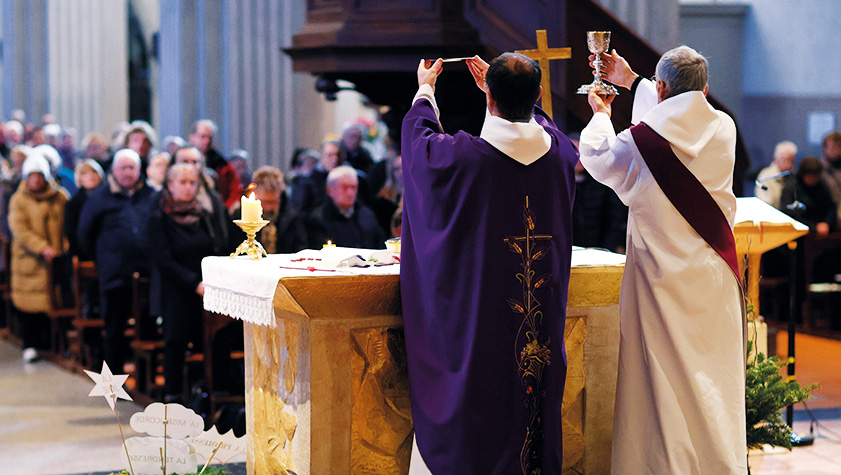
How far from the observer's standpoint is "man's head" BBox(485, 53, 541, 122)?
11.8 ft

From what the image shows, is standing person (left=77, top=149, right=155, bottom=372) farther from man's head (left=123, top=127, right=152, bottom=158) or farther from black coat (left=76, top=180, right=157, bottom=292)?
man's head (left=123, top=127, right=152, bottom=158)

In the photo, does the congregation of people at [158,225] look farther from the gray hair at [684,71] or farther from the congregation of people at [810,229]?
the congregation of people at [810,229]

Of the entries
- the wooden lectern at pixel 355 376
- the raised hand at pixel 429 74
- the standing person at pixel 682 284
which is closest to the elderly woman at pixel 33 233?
the wooden lectern at pixel 355 376

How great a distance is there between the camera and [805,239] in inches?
347

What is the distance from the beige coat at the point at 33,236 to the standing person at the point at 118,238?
1.20 meters

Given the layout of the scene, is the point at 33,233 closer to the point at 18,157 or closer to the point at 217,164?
the point at 217,164

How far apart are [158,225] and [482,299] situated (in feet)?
10.2

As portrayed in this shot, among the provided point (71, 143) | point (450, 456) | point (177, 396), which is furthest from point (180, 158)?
point (71, 143)

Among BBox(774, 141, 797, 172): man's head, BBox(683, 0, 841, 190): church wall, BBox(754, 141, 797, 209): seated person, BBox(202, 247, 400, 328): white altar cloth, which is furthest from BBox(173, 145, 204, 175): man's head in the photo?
BBox(683, 0, 841, 190): church wall

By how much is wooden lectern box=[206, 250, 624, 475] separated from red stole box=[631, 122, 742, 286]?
0.45m

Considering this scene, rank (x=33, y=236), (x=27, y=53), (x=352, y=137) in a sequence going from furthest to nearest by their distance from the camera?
(x=27, y=53), (x=352, y=137), (x=33, y=236)

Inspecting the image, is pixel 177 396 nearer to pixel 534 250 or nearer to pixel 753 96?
pixel 534 250

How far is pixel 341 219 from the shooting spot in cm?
668

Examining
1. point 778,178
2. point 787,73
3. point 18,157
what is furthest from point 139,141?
point 787,73
